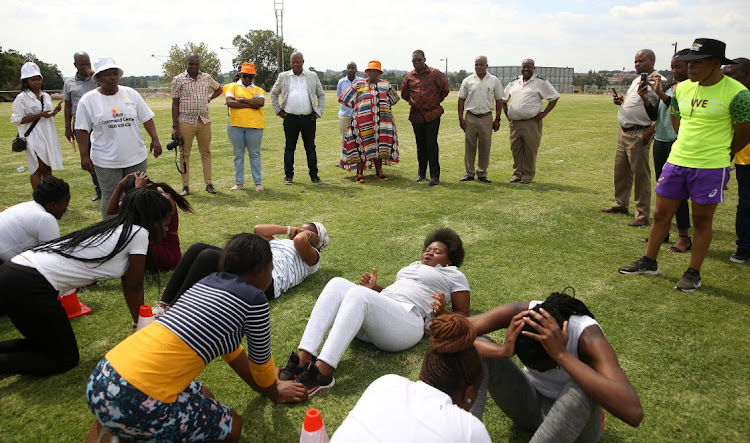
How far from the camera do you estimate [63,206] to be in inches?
162

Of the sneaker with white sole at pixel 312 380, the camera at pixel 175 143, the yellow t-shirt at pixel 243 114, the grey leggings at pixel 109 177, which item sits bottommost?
the sneaker with white sole at pixel 312 380

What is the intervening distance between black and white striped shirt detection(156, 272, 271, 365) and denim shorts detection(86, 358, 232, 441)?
23 centimetres

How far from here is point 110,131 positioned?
5.50 metres

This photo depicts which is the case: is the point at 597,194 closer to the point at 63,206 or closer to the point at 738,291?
the point at 738,291

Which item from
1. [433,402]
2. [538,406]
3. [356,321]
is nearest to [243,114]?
[356,321]

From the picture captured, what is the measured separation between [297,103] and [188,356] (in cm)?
706

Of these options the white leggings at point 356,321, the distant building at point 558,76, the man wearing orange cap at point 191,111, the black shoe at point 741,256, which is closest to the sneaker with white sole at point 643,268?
the black shoe at point 741,256

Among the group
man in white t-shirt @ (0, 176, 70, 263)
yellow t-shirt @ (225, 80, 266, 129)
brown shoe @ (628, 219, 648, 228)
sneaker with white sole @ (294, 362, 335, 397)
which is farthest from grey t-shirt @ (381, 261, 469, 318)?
yellow t-shirt @ (225, 80, 266, 129)

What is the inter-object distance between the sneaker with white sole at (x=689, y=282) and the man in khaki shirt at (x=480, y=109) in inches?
190

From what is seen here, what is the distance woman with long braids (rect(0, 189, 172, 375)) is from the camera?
307 centimetres

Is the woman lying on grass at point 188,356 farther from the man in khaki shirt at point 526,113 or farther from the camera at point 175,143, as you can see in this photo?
the man in khaki shirt at point 526,113

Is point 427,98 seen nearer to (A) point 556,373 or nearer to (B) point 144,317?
(B) point 144,317

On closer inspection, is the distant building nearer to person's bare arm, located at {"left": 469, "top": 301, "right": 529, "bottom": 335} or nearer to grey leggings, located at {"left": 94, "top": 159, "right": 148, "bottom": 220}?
grey leggings, located at {"left": 94, "top": 159, "right": 148, "bottom": 220}

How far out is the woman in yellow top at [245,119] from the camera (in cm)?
831
